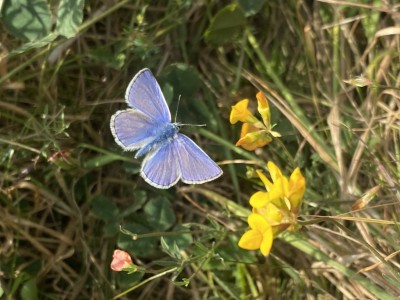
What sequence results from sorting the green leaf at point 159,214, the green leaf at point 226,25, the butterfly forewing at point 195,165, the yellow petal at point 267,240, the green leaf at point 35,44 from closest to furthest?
the yellow petal at point 267,240
the butterfly forewing at point 195,165
the green leaf at point 35,44
the green leaf at point 159,214
the green leaf at point 226,25

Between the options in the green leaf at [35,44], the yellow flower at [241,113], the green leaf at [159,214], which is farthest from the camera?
the green leaf at [159,214]

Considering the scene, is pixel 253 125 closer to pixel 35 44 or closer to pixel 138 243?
pixel 138 243

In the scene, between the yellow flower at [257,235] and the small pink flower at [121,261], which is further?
the small pink flower at [121,261]

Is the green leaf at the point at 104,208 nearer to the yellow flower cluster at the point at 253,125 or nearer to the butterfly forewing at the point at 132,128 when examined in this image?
the butterfly forewing at the point at 132,128

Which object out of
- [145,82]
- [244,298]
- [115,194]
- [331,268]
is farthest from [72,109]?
[331,268]

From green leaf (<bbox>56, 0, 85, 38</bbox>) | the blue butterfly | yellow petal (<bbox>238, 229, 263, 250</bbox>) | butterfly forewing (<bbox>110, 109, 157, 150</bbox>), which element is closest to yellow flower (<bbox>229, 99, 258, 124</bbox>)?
the blue butterfly

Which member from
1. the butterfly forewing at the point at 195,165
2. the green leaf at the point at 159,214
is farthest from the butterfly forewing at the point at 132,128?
the green leaf at the point at 159,214

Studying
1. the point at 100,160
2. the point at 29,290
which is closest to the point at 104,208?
the point at 100,160

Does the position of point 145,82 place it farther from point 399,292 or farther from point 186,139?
point 399,292
